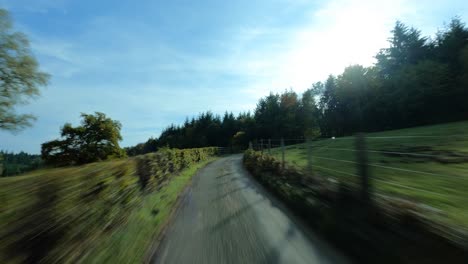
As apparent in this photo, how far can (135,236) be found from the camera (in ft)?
14.7

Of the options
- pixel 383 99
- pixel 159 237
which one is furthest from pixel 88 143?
pixel 383 99

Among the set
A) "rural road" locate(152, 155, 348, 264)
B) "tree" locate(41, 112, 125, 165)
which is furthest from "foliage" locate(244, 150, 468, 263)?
"tree" locate(41, 112, 125, 165)

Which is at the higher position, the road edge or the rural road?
the road edge

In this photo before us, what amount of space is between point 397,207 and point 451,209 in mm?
1533

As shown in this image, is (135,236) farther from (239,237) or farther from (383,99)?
(383,99)

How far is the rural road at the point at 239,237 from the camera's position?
3.75 meters

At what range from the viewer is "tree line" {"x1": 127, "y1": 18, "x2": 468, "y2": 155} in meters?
38.1

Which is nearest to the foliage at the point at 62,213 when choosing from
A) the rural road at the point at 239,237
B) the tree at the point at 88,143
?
the rural road at the point at 239,237

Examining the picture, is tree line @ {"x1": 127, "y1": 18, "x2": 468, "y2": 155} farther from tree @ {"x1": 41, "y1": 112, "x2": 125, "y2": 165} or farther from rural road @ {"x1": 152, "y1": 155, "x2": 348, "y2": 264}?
rural road @ {"x1": 152, "y1": 155, "x2": 348, "y2": 264}

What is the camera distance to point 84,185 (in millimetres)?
3574

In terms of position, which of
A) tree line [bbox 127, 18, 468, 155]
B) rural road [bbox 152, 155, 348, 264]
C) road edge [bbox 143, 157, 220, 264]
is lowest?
rural road [bbox 152, 155, 348, 264]

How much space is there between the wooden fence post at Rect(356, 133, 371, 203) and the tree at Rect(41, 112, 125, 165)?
36.2m

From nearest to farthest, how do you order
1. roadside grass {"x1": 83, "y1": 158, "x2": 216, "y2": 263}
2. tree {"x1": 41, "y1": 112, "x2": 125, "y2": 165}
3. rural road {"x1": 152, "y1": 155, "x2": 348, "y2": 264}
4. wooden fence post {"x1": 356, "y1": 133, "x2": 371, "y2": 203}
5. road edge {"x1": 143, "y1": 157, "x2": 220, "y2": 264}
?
roadside grass {"x1": 83, "y1": 158, "x2": 216, "y2": 263}, rural road {"x1": 152, "y1": 155, "x2": 348, "y2": 264}, road edge {"x1": 143, "y1": 157, "x2": 220, "y2": 264}, wooden fence post {"x1": 356, "y1": 133, "x2": 371, "y2": 203}, tree {"x1": 41, "y1": 112, "x2": 125, "y2": 165}

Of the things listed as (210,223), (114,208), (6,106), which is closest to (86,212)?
(114,208)
